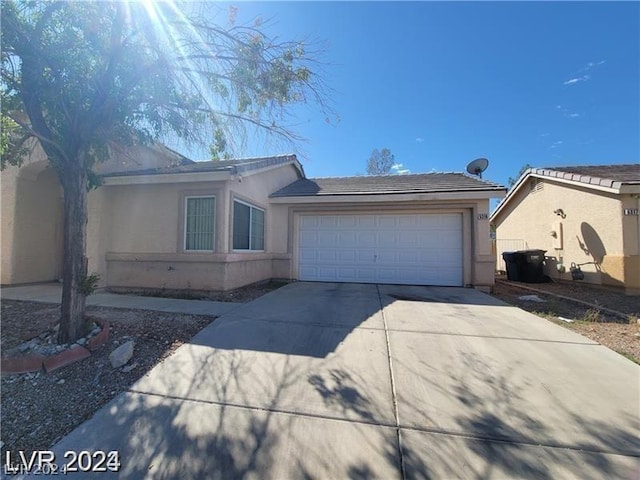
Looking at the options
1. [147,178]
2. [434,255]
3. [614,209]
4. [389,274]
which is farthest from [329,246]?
[614,209]

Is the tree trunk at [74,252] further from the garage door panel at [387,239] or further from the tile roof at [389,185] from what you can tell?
the garage door panel at [387,239]

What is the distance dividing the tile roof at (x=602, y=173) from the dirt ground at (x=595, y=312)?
3.48 meters

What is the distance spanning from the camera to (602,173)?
10703 mm

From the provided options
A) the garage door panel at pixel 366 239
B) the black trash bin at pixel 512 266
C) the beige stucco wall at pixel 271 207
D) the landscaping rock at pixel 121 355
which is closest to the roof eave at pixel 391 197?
the beige stucco wall at pixel 271 207

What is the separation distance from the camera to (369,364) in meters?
3.60

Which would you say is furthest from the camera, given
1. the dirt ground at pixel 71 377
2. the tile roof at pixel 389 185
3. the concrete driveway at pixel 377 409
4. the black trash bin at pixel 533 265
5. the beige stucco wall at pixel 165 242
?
the black trash bin at pixel 533 265

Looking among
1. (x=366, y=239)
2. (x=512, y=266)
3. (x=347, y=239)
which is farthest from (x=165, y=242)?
(x=512, y=266)

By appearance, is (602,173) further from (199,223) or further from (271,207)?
(199,223)

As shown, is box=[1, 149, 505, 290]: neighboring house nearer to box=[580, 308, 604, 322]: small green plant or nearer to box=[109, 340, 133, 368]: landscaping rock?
box=[580, 308, 604, 322]: small green plant

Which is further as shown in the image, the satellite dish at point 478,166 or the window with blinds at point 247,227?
the satellite dish at point 478,166

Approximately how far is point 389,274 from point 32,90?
30.5ft

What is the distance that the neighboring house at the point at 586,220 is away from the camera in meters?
8.69

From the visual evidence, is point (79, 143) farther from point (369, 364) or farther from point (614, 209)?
point (614, 209)

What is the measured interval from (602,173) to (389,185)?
26.2 feet
